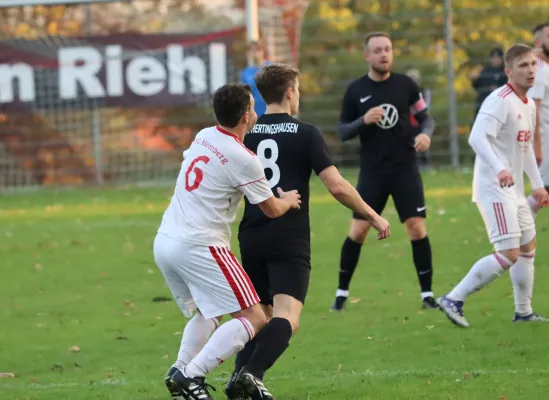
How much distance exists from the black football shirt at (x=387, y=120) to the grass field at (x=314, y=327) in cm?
125

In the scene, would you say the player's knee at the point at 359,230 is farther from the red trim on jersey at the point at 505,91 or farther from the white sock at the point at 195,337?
the white sock at the point at 195,337

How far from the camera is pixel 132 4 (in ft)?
83.5

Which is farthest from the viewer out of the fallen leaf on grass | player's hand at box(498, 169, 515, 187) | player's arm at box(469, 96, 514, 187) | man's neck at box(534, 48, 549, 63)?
the fallen leaf on grass

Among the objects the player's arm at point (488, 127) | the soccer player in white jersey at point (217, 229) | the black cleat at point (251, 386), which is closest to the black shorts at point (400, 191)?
the player's arm at point (488, 127)

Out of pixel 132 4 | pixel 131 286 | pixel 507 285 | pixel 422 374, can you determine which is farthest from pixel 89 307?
pixel 132 4

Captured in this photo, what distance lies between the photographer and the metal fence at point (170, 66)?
2308 centimetres

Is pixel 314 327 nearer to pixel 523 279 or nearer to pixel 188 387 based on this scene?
pixel 523 279

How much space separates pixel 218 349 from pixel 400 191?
156 inches

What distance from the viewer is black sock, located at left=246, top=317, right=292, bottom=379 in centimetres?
648

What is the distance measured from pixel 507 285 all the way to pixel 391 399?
475 cm

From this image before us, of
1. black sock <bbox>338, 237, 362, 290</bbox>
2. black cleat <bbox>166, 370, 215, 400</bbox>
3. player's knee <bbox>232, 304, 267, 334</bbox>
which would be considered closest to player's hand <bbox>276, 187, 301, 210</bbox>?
player's knee <bbox>232, 304, 267, 334</bbox>

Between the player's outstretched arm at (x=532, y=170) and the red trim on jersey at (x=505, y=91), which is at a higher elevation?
the red trim on jersey at (x=505, y=91)

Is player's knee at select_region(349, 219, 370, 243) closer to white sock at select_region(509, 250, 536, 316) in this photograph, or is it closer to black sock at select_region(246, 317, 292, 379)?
white sock at select_region(509, 250, 536, 316)

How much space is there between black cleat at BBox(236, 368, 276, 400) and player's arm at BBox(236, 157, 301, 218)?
0.86 metres
